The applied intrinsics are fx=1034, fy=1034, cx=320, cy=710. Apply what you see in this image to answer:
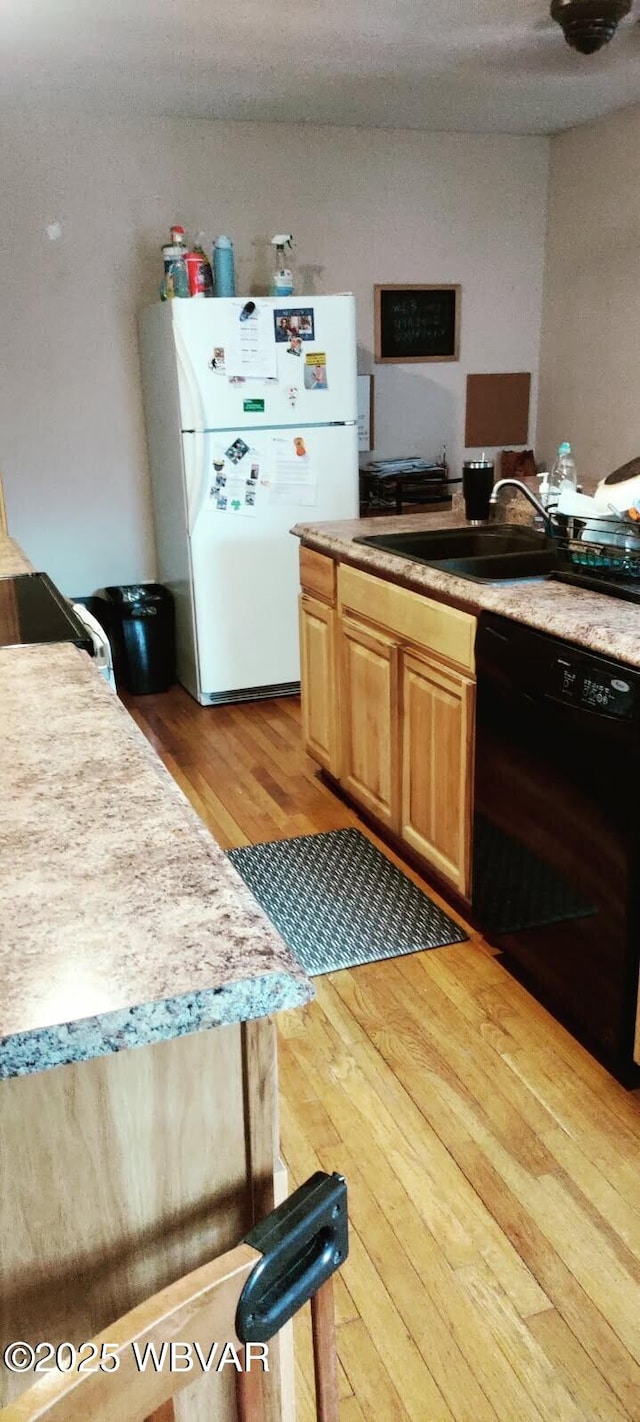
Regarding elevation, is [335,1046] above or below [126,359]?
below

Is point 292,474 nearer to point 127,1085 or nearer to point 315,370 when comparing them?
point 315,370

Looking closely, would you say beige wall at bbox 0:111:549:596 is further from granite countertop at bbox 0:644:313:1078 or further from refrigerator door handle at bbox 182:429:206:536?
granite countertop at bbox 0:644:313:1078

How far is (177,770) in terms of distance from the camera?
369 cm

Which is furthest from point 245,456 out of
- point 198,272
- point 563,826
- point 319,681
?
point 563,826

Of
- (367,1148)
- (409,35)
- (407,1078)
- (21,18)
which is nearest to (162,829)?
(367,1148)

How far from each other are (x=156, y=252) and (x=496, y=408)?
184cm

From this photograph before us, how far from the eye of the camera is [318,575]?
3.23 meters

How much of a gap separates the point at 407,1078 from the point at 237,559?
2.59 metres

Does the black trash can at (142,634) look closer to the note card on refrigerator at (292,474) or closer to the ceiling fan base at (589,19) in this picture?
the note card on refrigerator at (292,474)

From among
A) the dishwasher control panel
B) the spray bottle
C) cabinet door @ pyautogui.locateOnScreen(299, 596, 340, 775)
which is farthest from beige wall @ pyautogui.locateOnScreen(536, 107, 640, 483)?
the dishwasher control panel

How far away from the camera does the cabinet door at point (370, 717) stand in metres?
2.82

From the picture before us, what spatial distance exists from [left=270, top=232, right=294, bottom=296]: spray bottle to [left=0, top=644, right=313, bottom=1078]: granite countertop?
3.27 meters

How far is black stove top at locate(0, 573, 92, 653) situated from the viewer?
1.96m

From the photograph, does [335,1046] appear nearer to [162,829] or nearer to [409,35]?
[162,829]
